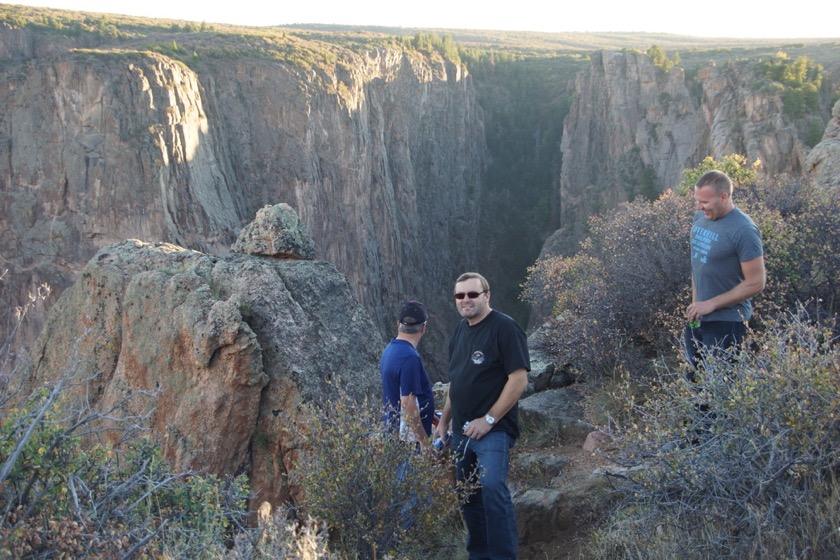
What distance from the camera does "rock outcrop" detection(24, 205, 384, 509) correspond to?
19.5 feet

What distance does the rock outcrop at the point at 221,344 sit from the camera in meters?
5.96

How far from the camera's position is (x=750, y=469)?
4094 millimetres

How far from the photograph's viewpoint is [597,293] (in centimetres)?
886

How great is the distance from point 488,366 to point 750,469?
59.0 inches

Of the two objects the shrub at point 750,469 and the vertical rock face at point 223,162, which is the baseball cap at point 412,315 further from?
the vertical rock face at point 223,162

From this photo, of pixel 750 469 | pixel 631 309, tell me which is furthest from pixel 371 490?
pixel 631 309

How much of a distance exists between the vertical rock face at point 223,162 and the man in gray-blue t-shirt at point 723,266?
2218 centimetres

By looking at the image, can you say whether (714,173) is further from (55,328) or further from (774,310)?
(55,328)

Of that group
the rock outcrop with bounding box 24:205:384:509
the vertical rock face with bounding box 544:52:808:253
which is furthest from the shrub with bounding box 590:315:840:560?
the vertical rock face with bounding box 544:52:808:253

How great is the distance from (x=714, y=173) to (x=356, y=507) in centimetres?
311

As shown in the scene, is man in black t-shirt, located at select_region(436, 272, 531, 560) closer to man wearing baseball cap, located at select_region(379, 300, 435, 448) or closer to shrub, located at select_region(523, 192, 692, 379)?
man wearing baseball cap, located at select_region(379, 300, 435, 448)

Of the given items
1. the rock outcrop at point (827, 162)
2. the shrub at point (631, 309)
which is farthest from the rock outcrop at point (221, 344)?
the rock outcrop at point (827, 162)

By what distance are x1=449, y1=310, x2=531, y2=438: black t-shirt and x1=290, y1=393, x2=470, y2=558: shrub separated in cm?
39

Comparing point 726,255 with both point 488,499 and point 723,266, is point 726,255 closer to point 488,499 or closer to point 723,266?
point 723,266
